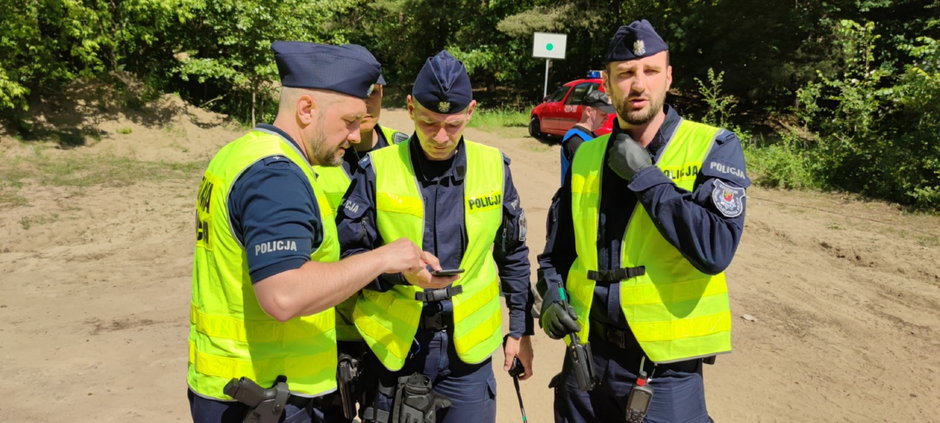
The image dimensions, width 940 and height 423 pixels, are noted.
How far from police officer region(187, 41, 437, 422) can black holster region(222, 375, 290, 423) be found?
0.04m

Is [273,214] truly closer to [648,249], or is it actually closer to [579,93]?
[648,249]

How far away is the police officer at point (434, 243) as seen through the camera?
2646 mm

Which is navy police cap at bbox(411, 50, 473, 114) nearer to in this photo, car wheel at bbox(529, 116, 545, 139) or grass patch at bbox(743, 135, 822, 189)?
grass patch at bbox(743, 135, 822, 189)

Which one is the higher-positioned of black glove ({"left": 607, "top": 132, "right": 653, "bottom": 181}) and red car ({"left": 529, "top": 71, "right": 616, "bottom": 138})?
black glove ({"left": 607, "top": 132, "right": 653, "bottom": 181})

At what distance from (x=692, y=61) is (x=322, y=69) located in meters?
18.9

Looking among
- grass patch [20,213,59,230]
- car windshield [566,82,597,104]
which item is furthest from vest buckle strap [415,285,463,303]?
car windshield [566,82,597,104]

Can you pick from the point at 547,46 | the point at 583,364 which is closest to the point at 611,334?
the point at 583,364

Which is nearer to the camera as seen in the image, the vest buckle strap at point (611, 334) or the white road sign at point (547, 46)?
the vest buckle strap at point (611, 334)

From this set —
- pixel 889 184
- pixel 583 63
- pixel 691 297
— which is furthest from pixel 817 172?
pixel 583 63

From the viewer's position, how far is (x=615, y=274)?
94.3 inches

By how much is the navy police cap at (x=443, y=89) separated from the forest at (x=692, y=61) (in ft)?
29.7

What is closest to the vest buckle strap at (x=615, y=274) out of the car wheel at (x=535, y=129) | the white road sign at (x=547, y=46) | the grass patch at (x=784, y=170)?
the grass patch at (x=784, y=170)

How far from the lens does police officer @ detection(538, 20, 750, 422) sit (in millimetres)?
2164

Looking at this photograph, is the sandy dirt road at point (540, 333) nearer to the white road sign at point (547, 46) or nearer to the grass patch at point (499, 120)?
the white road sign at point (547, 46)
